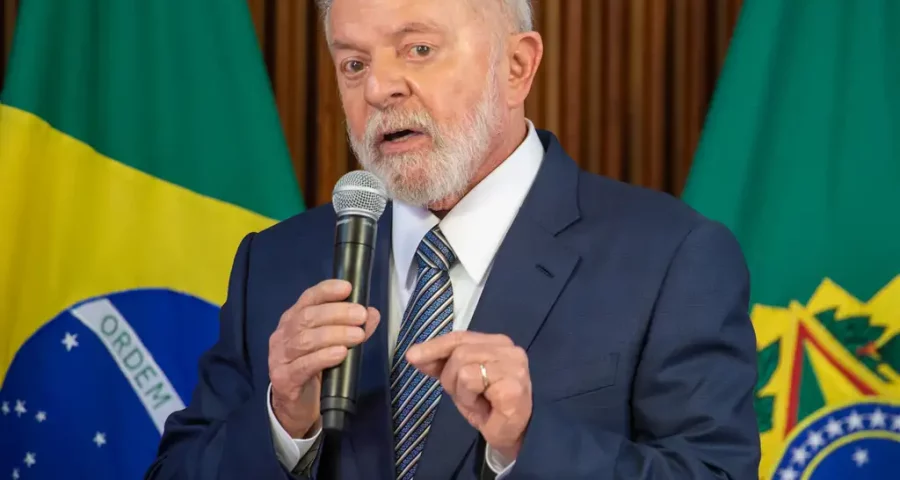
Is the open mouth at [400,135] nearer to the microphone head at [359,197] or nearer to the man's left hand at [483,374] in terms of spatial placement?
the microphone head at [359,197]

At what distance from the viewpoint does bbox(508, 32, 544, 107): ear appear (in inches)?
80.3

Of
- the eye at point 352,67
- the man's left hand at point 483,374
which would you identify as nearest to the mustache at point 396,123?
the eye at point 352,67

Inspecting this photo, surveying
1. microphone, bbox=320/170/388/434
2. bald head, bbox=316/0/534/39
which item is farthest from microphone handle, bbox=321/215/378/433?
bald head, bbox=316/0/534/39

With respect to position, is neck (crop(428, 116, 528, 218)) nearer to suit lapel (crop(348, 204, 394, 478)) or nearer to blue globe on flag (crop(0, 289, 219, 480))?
suit lapel (crop(348, 204, 394, 478))

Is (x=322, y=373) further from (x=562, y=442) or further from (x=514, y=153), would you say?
(x=514, y=153)

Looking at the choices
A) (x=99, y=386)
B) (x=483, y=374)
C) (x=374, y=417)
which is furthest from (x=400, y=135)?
(x=99, y=386)

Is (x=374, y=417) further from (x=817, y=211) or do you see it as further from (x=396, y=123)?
(x=817, y=211)

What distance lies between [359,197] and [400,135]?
0.35 meters

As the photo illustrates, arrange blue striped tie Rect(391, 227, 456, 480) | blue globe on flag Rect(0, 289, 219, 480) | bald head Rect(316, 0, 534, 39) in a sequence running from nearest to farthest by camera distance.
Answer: blue striped tie Rect(391, 227, 456, 480) → bald head Rect(316, 0, 534, 39) → blue globe on flag Rect(0, 289, 219, 480)

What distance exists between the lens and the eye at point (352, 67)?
188cm

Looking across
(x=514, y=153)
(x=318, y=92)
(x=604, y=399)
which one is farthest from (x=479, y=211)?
(x=318, y=92)

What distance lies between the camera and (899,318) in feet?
8.32

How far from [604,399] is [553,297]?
186 millimetres

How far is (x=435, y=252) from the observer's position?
1813 mm
